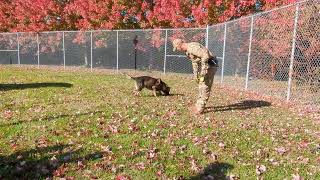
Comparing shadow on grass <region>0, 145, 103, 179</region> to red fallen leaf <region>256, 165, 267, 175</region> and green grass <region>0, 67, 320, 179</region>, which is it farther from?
red fallen leaf <region>256, 165, 267, 175</region>

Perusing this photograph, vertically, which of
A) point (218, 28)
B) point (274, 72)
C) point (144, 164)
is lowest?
point (144, 164)

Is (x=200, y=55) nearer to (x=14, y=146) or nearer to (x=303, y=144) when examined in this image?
(x=303, y=144)

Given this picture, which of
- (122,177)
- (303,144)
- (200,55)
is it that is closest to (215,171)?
(122,177)

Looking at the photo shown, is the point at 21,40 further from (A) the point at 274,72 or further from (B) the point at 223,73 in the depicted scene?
(A) the point at 274,72

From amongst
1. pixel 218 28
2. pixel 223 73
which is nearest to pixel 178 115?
pixel 223 73

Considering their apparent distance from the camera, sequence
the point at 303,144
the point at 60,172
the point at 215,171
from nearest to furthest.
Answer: the point at 60,172
the point at 215,171
the point at 303,144

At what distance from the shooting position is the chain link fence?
460 inches

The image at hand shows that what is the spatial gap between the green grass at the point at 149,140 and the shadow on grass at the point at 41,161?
0.01 metres

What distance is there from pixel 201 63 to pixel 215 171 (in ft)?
12.6

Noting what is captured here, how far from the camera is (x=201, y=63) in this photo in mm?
9133

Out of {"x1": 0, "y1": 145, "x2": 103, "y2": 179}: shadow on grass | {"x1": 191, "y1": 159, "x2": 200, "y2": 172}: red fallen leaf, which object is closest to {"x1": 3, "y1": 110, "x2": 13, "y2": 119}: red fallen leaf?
{"x1": 0, "y1": 145, "x2": 103, "y2": 179}: shadow on grass

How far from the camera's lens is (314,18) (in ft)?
37.6

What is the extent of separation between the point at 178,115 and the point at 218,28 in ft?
32.4

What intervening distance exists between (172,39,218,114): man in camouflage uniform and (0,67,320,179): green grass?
47 centimetres
